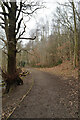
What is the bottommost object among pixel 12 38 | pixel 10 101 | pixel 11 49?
pixel 10 101

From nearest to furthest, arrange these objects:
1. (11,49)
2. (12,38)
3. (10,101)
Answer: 1. (10,101)
2. (12,38)
3. (11,49)

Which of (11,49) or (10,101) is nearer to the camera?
(10,101)

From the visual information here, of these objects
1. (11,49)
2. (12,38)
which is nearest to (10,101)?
(11,49)

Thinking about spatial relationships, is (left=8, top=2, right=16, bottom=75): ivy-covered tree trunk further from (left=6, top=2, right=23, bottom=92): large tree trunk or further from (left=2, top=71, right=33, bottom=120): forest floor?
(left=2, top=71, right=33, bottom=120): forest floor

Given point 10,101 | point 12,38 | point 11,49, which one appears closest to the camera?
point 10,101

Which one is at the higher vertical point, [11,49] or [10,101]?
[11,49]

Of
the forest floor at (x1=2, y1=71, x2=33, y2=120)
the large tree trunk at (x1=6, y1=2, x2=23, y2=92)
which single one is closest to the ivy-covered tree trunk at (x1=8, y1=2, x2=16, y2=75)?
the large tree trunk at (x1=6, y1=2, x2=23, y2=92)

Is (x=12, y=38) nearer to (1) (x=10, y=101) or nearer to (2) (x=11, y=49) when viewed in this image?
(2) (x=11, y=49)

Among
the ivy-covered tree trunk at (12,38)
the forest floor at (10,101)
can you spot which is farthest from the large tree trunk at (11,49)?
the forest floor at (10,101)

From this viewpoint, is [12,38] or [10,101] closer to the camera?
[10,101]

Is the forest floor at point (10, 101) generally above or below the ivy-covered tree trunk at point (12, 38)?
below

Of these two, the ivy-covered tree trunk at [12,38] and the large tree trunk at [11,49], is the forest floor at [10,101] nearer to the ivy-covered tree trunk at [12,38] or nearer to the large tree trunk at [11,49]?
the large tree trunk at [11,49]

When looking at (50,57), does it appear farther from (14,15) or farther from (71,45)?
(14,15)

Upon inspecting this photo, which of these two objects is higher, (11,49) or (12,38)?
(12,38)
